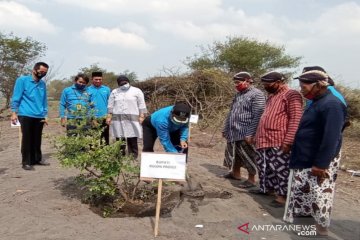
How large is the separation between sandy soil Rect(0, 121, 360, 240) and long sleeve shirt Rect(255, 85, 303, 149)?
2.84ft

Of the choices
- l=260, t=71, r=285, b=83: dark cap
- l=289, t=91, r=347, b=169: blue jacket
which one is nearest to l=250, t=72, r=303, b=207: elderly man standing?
l=260, t=71, r=285, b=83: dark cap

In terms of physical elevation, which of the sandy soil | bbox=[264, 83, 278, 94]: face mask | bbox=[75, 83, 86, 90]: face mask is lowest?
the sandy soil

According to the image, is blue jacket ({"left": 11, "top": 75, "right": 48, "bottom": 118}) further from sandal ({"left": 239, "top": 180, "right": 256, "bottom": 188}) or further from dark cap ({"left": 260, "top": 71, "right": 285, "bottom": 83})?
dark cap ({"left": 260, "top": 71, "right": 285, "bottom": 83})

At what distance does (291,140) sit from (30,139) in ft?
13.6

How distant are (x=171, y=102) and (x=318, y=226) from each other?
10428 millimetres

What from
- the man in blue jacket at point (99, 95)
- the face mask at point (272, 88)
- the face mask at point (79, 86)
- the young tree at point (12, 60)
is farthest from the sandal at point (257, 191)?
the young tree at point (12, 60)

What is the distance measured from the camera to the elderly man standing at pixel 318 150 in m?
3.86

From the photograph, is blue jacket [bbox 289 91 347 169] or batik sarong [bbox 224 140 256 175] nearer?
blue jacket [bbox 289 91 347 169]

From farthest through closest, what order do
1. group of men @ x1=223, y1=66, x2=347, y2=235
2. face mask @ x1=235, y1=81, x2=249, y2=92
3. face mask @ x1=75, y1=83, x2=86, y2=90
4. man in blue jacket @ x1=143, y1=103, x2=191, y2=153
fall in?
face mask @ x1=75, y1=83, x2=86, y2=90, face mask @ x1=235, y1=81, x2=249, y2=92, man in blue jacket @ x1=143, y1=103, x2=191, y2=153, group of men @ x1=223, y1=66, x2=347, y2=235

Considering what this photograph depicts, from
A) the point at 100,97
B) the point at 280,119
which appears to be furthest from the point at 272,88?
the point at 100,97

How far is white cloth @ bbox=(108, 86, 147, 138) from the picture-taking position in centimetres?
719

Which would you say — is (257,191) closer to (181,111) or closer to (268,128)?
(268,128)

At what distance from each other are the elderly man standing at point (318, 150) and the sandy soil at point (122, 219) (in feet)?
1.21

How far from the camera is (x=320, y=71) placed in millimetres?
4059
